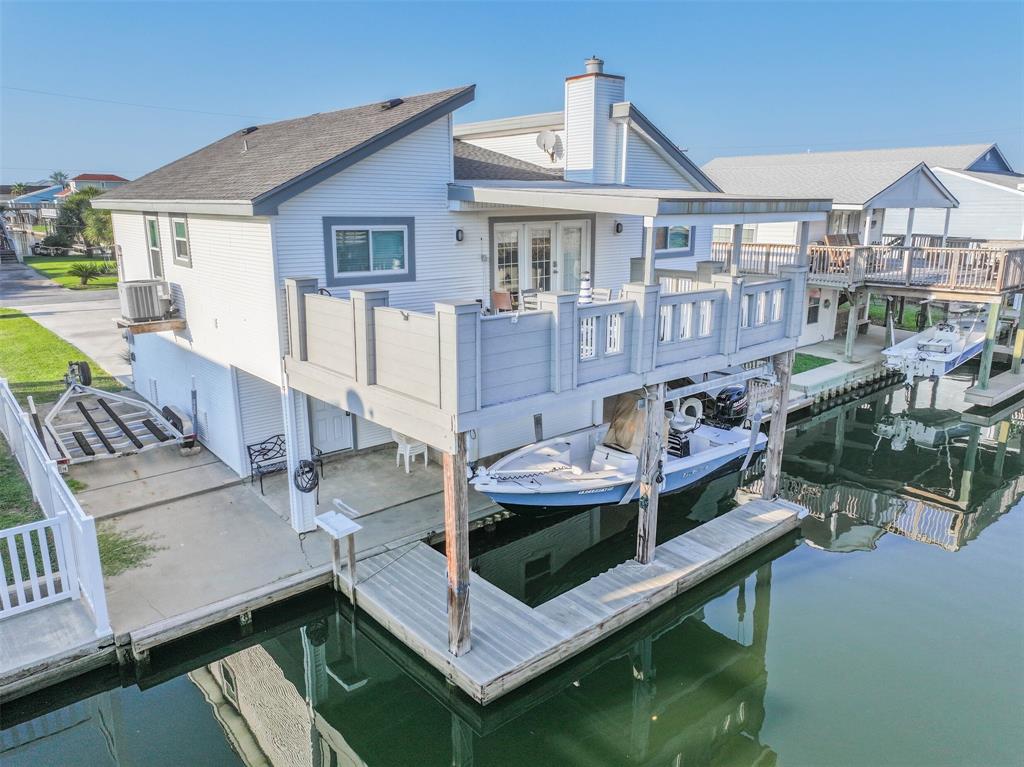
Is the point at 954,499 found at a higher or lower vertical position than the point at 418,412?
lower

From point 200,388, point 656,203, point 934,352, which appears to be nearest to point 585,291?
point 656,203

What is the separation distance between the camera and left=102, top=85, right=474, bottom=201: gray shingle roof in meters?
10.0

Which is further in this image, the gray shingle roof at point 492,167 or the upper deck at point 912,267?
the upper deck at point 912,267

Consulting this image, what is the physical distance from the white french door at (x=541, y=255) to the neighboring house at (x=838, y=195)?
11479mm

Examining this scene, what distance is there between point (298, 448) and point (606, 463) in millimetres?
5165

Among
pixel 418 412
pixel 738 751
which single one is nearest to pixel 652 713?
pixel 738 751

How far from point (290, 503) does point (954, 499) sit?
13173 mm

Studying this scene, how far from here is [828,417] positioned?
1980cm

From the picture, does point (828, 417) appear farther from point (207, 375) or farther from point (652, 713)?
point (207, 375)

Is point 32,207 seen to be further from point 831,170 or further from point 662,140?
point 662,140

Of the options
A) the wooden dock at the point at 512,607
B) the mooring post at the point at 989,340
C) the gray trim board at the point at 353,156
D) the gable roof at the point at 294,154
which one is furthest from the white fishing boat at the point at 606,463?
the mooring post at the point at 989,340

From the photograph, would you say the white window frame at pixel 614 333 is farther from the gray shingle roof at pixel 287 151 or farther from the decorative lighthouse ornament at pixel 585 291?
the gray shingle roof at pixel 287 151

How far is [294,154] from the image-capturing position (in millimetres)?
10977

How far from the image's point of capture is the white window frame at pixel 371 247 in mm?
10547
